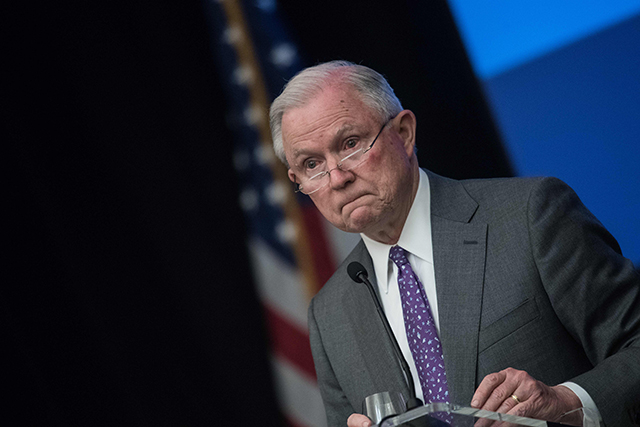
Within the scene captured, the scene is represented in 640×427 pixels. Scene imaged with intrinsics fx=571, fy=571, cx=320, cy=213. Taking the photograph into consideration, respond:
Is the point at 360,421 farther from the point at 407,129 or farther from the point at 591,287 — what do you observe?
the point at 407,129

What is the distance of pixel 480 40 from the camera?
7.52 ft

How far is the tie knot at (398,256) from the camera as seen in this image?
64.4 inches

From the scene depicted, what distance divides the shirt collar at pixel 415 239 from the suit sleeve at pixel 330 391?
34cm

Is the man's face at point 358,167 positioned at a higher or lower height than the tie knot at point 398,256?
higher

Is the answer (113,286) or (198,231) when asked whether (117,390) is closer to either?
(113,286)

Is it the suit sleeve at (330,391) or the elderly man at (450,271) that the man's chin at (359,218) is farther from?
the suit sleeve at (330,391)

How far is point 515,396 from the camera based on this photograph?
1079 mm

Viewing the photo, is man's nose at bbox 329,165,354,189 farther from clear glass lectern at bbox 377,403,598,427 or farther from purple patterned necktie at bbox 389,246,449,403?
clear glass lectern at bbox 377,403,598,427

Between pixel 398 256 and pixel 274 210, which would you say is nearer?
pixel 398 256

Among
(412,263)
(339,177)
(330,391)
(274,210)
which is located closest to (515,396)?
(412,263)

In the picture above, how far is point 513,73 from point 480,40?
0.20 metres

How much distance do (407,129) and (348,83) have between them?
23cm

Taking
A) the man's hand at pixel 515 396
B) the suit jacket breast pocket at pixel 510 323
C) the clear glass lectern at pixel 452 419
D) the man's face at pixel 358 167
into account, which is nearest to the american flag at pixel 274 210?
the man's face at pixel 358 167

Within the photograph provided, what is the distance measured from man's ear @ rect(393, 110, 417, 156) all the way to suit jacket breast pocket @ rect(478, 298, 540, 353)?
552 millimetres
